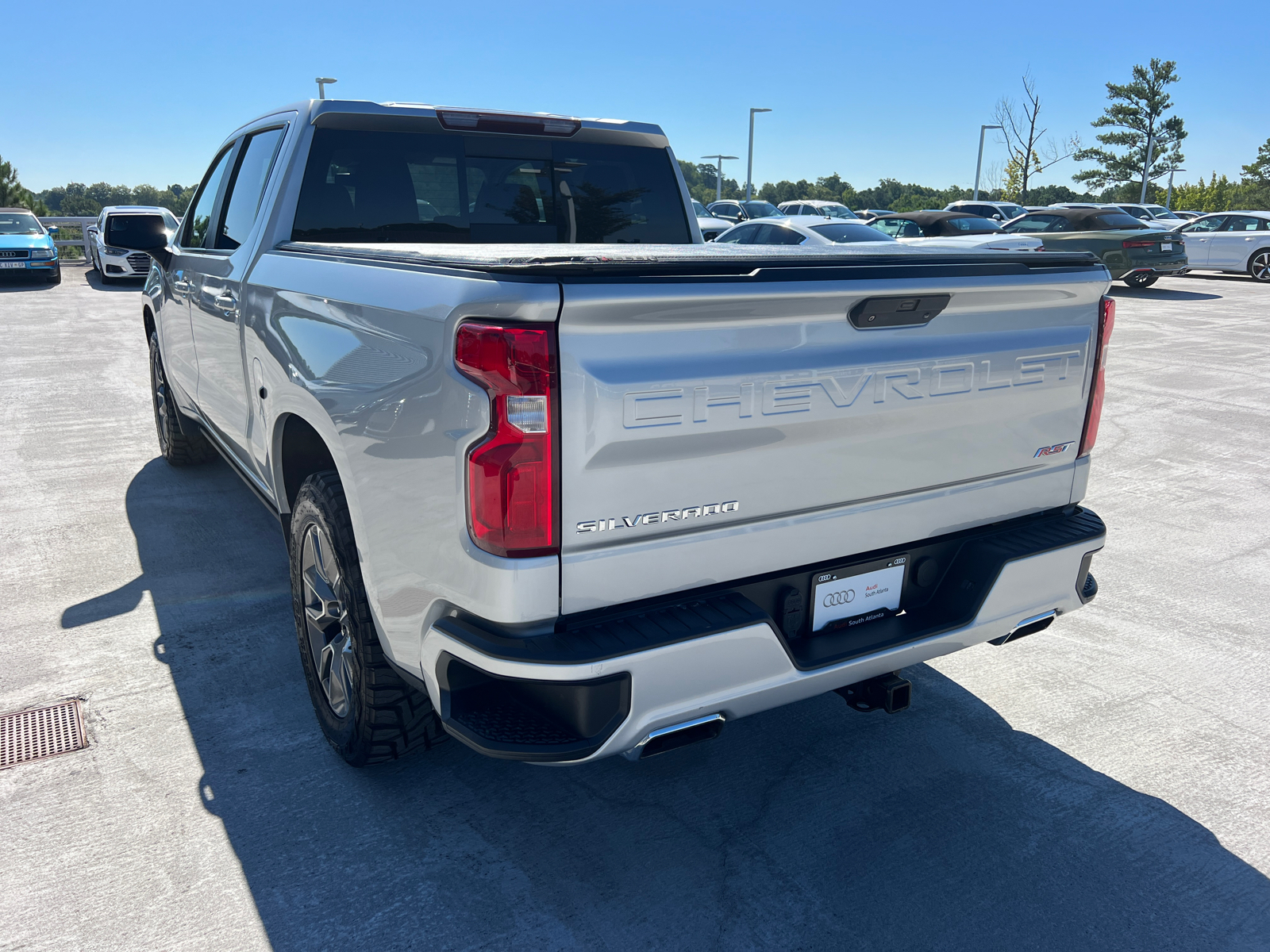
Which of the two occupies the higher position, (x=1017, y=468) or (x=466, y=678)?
(x=1017, y=468)

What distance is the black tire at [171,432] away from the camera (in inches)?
239

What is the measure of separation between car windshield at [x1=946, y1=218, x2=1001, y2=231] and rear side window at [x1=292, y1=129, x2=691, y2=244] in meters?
17.6

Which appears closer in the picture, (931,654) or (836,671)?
(836,671)

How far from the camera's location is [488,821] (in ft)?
9.16

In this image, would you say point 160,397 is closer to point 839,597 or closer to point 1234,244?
point 839,597

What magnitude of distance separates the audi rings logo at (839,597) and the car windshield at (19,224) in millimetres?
24338

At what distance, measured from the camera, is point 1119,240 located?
62.7 feet

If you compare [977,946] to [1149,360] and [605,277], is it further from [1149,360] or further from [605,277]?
[1149,360]

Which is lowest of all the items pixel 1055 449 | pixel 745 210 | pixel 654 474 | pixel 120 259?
pixel 120 259

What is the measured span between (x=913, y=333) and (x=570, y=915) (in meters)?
1.75

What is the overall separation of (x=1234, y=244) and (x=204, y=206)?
2430 centimetres

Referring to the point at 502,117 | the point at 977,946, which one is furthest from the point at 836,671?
the point at 502,117

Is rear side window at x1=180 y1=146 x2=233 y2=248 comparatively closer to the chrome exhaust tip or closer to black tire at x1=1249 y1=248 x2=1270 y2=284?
the chrome exhaust tip

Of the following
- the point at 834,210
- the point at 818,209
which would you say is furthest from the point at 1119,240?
the point at 818,209
